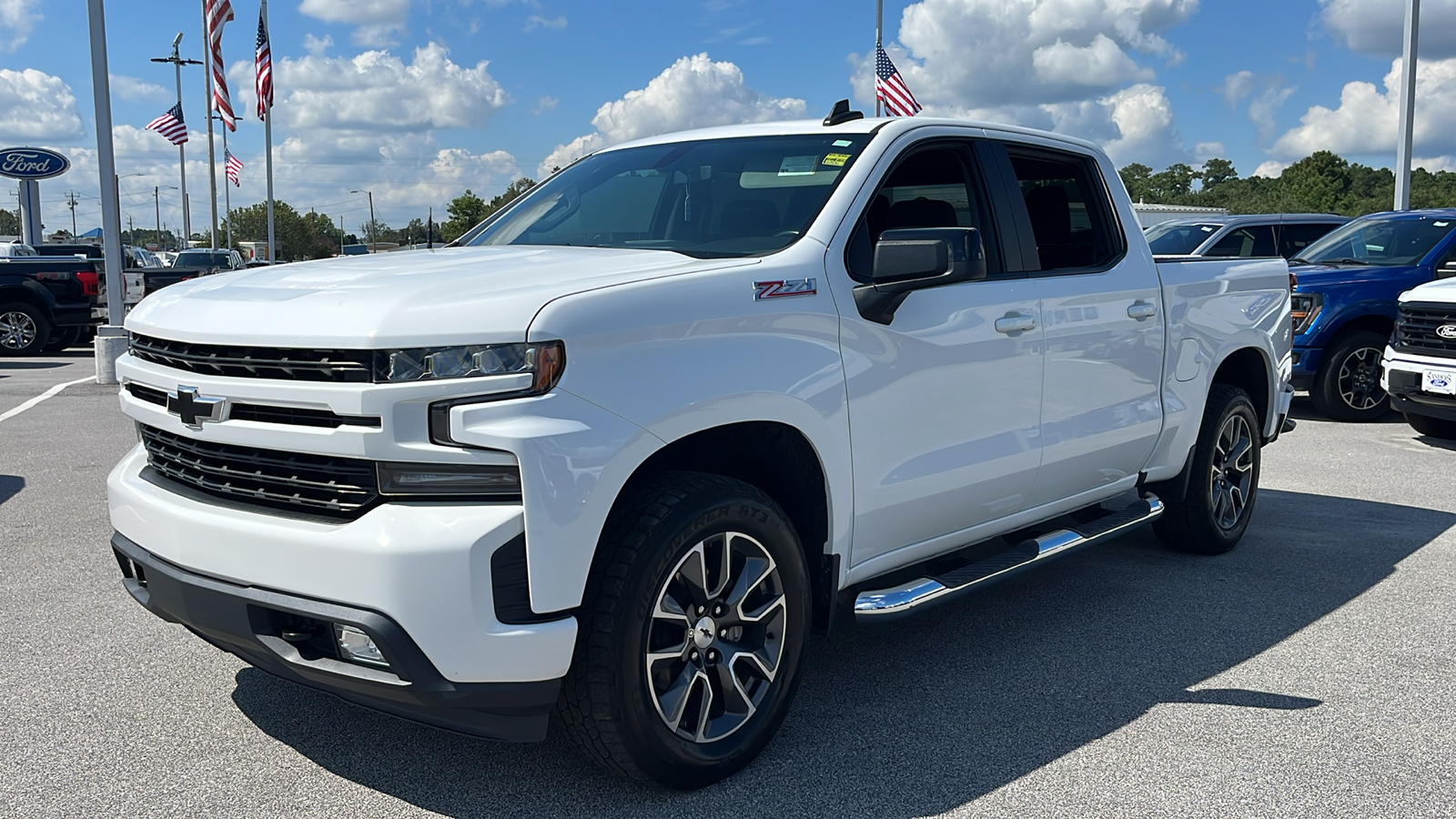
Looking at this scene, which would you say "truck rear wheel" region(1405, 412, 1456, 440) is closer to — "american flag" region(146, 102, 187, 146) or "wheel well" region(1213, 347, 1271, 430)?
"wheel well" region(1213, 347, 1271, 430)

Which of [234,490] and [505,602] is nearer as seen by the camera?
[505,602]

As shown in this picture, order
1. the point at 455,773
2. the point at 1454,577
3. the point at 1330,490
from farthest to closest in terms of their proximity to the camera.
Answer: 1. the point at 1330,490
2. the point at 1454,577
3. the point at 455,773

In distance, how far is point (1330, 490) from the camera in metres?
7.88

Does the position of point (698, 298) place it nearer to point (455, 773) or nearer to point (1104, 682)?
point (455, 773)

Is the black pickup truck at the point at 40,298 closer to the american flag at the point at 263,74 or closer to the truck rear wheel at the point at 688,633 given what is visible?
the american flag at the point at 263,74

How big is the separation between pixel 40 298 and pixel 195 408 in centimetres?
1673

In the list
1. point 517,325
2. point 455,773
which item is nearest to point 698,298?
point 517,325

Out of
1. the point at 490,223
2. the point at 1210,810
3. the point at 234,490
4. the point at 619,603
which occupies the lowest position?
the point at 1210,810

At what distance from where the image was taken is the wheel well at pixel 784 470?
141 inches

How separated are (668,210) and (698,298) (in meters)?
1.14

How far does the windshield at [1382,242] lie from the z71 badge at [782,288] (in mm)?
9710

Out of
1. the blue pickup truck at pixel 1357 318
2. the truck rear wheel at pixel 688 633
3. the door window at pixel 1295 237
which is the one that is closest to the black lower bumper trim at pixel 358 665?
the truck rear wheel at pixel 688 633

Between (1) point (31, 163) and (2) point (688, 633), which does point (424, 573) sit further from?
(1) point (31, 163)

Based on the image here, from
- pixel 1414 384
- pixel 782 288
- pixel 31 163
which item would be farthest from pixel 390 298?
pixel 31 163
